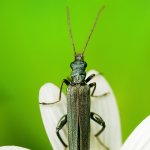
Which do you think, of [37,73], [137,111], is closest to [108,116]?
[137,111]

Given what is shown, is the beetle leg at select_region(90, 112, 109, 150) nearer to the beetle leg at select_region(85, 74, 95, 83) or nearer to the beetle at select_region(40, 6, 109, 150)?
the beetle at select_region(40, 6, 109, 150)

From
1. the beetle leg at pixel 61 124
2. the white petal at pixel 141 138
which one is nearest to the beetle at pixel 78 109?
the beetle leg at pixel 61 124

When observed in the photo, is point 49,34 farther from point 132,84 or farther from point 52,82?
point 132,84

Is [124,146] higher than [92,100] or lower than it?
lower

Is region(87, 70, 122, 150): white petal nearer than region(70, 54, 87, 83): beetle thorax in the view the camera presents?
Yes

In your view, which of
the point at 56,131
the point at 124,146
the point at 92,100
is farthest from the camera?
the point at 92,100

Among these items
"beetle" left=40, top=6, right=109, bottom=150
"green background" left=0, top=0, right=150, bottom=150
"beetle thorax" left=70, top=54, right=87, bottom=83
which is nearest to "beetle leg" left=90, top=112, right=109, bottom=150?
"beetle" left=40, top=6, right=109, bottom=150
